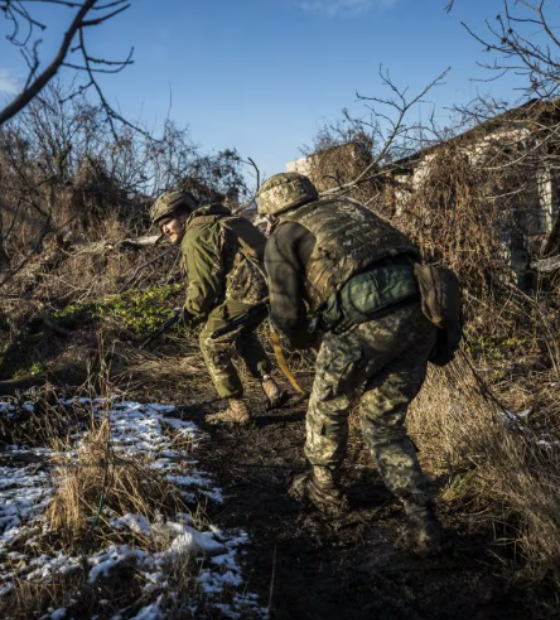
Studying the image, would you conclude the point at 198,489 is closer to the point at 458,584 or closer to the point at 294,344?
the point at 294,344

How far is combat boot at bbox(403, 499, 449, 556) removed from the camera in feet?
9.50

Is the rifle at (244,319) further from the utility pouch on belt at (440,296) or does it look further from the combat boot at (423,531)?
the combat boot at (423,531)

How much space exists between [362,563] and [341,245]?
1.59 m

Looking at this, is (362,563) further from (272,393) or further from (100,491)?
(272,393)

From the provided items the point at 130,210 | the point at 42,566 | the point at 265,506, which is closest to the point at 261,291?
the point at 265,506

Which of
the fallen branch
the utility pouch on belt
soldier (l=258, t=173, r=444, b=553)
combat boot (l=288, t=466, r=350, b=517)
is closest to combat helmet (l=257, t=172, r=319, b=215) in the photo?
soldier (l=258, t=173, r=444, b=553)

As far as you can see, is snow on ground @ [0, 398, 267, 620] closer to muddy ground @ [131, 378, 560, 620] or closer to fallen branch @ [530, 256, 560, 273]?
muddy ground @ [131, 378, 560, 620]

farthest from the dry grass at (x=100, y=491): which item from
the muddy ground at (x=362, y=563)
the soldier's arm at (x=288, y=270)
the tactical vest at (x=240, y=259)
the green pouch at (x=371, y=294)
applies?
the tactical vest at (x=240, y=259)

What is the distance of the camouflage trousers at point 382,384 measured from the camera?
3.06m

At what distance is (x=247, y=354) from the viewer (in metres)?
5.57

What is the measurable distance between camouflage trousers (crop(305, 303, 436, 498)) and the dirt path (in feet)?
1.14

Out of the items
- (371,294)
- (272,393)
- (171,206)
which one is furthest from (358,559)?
(171,206)

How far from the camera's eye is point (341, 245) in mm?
3135

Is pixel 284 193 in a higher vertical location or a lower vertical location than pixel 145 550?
higher
